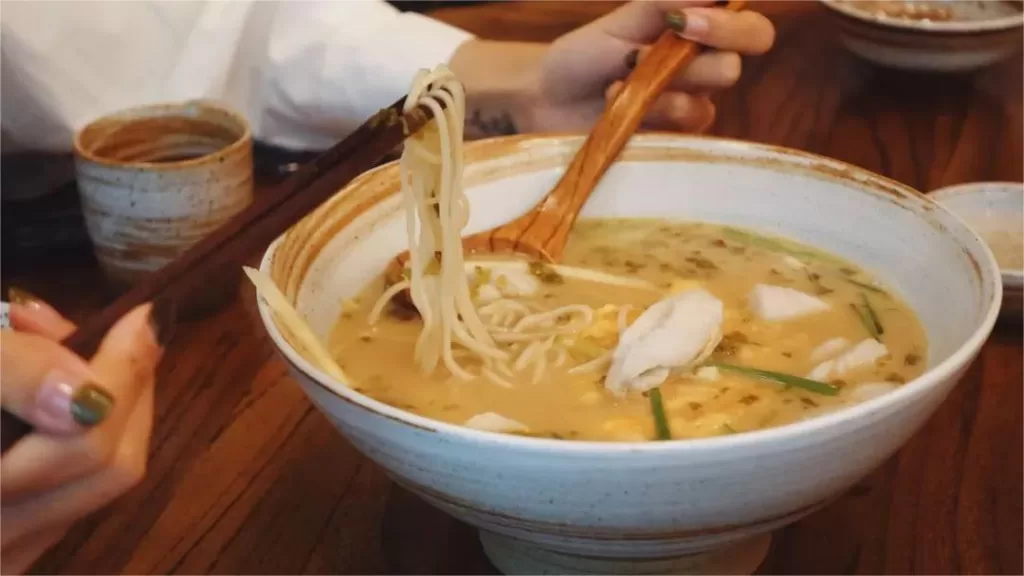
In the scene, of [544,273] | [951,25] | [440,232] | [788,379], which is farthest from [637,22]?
[951,25]

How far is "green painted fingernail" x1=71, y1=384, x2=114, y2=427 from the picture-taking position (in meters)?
0.55

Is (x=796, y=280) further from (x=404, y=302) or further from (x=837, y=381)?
(x=404, y=302)

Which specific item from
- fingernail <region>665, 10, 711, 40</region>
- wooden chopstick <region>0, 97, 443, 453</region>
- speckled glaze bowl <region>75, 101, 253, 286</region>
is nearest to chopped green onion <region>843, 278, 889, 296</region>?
fingernail <region>665, 10, 711, 40</region>

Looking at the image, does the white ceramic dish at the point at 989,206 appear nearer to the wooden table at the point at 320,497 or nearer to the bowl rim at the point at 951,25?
the wooden table at the point at 320,497

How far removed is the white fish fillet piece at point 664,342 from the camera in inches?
31.0

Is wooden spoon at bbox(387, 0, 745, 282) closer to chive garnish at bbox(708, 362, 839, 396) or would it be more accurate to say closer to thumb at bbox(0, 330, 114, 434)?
chive garnish at bbox(708, 362, 839, 396)

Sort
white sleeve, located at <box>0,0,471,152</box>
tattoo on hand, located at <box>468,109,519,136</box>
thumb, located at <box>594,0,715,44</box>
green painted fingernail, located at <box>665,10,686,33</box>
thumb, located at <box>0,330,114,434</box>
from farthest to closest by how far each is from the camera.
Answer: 1. tattoo on hand, located at <box>468,109,519,136</box>
2. white sleeve, located at <box>0,0,471,152</box>
3. thumb, located at <box>594,0,715,44</box>
4. green painted fingernail, located at <box>665,10,686,33</box>
5. thumb, located at <box>0,330,114,434</box>

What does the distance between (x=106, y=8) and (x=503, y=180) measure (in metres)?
0.77

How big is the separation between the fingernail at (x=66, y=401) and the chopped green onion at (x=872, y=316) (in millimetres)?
686

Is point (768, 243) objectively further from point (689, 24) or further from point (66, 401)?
point (66, 401)

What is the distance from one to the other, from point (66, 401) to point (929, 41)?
1659mm

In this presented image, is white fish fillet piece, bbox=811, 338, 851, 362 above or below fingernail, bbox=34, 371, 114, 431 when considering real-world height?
below

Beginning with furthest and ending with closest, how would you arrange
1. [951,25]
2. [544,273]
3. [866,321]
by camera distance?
[951,25] < [544,273] < [866,321]

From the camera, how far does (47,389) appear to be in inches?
21.7
